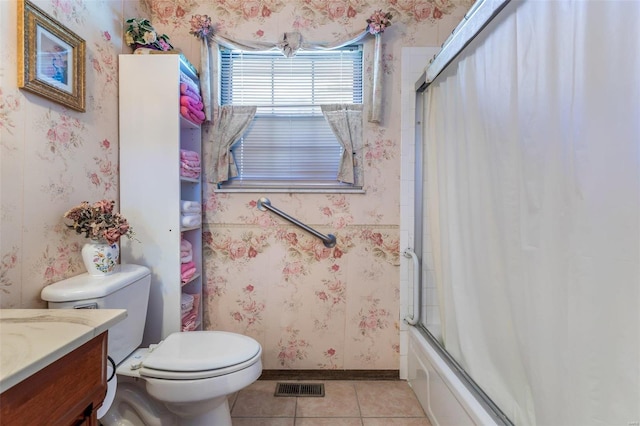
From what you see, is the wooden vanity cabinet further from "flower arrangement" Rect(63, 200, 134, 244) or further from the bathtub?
the bathtub

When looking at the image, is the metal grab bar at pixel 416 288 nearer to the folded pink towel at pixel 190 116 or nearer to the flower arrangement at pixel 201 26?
the folded pink towel at pixel 190 116

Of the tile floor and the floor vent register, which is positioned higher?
the floor vent register

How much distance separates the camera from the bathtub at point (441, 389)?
3.39 feet

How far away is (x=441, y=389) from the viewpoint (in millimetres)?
1305

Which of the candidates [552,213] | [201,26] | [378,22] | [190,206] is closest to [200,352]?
[190,206]

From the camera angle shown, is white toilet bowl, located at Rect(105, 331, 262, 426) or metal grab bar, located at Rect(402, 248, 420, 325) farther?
metal grab bar, located at Rect(402, 248, 420, 325)

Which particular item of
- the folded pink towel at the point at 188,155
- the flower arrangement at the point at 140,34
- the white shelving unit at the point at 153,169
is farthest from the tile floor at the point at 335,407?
the flower arrangement at the point at 140,34

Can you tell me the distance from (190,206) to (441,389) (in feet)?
4.84

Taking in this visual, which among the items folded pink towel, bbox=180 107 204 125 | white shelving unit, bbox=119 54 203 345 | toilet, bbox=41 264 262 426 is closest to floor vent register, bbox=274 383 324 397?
toilet, bbox=41 264 262 426

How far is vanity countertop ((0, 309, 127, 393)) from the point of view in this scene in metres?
0.49

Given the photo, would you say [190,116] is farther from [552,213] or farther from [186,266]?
[552,213]

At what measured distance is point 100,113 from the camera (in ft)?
4.44

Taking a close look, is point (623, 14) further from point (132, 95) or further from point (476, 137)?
point (132, 95)

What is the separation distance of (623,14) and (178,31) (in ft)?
6.44
